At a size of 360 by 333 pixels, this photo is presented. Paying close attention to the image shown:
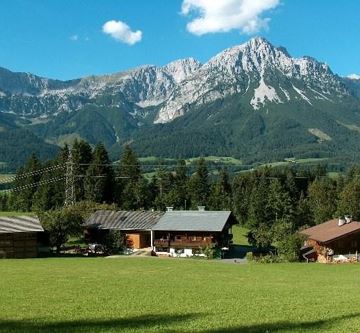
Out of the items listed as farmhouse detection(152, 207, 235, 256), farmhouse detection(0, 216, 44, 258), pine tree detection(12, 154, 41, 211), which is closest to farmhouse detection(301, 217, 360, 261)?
farmhouse detection(152, 207, 235, 256)

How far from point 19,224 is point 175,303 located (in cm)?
4441

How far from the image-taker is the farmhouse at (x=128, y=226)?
247 ft

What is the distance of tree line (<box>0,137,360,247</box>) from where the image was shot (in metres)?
101

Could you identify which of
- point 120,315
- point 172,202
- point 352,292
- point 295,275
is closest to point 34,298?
point 120,315

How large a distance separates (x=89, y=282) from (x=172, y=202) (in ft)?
255

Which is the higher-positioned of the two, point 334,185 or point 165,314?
point 334,185

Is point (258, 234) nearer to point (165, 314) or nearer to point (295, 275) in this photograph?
point (295, 275)

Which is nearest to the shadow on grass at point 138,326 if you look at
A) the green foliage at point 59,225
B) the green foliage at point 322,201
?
the green foliage at point 59,225

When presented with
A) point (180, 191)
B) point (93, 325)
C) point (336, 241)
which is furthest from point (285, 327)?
point (180, 191)

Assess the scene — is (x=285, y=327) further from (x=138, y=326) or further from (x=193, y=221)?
(x=193, y=221)

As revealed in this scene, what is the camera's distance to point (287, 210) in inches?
4008

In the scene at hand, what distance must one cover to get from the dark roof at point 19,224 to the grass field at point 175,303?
76.2ft

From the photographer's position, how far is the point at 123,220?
7744 cm

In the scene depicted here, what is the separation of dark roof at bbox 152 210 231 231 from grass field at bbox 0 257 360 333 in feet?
103
